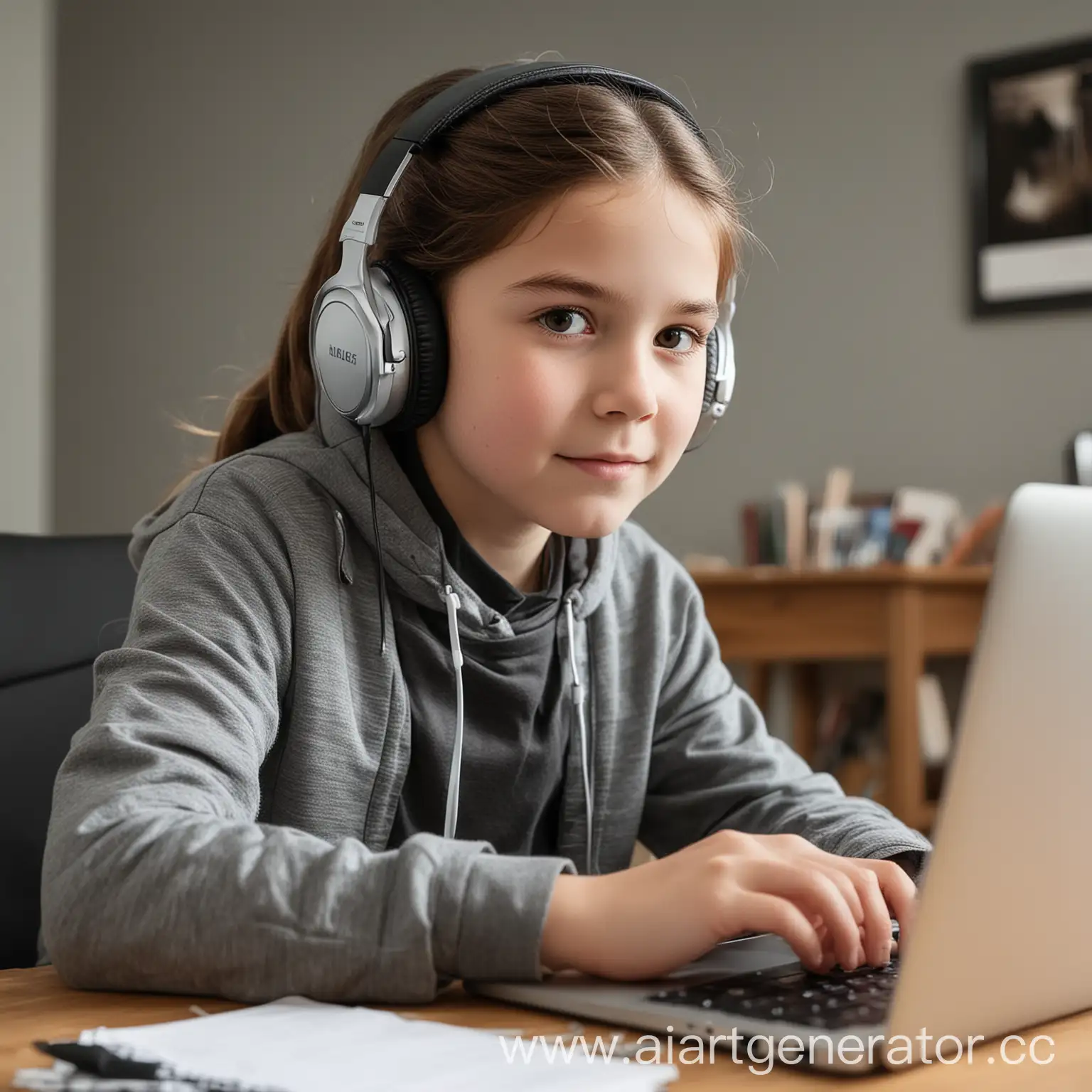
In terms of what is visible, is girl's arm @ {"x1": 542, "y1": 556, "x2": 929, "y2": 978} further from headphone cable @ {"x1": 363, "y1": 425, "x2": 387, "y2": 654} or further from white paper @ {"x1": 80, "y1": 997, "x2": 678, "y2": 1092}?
headphone cable @ {"x1": 363, "y1": 425, "x2": 387, "y2": 654}

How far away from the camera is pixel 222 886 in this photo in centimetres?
66

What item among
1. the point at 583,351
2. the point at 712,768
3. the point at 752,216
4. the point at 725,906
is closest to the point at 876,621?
the point at 752,216

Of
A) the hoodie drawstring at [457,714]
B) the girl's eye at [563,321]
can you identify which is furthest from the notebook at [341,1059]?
the girl's eye at [563,321]

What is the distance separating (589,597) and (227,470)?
0.29m

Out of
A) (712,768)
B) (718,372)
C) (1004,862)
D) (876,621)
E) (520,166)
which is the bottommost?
(876,621)

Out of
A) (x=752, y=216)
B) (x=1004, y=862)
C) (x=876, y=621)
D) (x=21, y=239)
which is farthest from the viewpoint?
(x=21, y=239)

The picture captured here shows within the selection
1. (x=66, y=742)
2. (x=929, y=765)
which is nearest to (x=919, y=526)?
(x=929, y=765)

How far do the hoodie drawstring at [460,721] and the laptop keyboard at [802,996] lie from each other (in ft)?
1.11

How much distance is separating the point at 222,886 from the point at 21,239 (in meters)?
2.59

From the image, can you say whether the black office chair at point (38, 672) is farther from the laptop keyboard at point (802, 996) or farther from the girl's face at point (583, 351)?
the laptop keyboard at point (802, 996)

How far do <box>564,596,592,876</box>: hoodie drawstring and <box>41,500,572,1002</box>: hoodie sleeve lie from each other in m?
0.32

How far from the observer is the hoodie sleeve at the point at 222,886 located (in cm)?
64

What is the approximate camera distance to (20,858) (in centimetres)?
106

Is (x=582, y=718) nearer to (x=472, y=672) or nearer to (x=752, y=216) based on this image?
(x=472, y=672)
